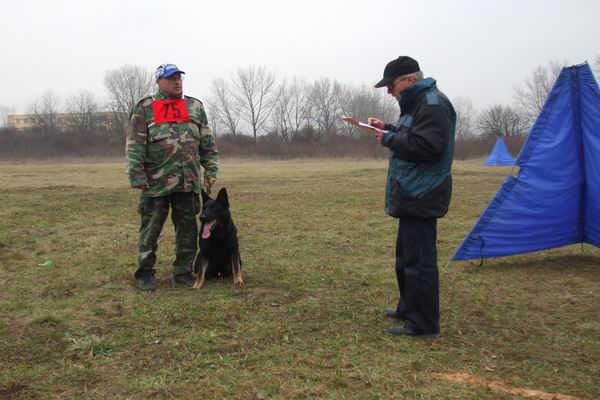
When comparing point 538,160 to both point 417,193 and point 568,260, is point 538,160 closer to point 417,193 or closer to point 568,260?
point 568,260

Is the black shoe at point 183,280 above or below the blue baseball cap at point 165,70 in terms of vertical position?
below

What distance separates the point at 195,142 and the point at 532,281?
3754 millimetres

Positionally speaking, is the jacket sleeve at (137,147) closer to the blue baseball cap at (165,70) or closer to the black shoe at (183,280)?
the blue baseball cap at (165,70)

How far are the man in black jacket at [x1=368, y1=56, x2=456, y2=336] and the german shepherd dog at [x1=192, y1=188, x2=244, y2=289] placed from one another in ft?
6.38

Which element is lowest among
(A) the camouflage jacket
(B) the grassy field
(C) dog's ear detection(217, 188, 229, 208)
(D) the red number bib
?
(B) the grassy field

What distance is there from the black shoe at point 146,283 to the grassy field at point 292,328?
0.36 ft

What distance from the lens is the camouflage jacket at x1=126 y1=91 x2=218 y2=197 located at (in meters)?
4.82

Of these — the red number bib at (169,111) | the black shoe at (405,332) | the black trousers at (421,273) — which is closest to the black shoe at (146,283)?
the red number bib at (169,111)

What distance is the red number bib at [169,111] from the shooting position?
191 inches

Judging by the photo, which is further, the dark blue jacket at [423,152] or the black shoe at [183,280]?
the black shoe at [183,280]

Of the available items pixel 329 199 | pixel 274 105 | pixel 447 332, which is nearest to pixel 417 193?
pixel 447 332

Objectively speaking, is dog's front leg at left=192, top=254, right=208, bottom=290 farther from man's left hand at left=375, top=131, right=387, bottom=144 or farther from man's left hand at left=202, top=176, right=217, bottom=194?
man's left hand at left=375, top=131, right=387, bottom=144

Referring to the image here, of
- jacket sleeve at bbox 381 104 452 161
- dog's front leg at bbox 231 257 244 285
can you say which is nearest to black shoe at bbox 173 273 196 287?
dog's front leg at bbox 231 257 244 285

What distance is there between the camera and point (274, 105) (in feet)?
220
